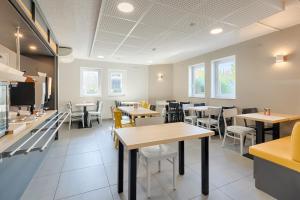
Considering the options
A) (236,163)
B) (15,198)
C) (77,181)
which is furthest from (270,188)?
(15,198)

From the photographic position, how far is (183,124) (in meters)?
2.23

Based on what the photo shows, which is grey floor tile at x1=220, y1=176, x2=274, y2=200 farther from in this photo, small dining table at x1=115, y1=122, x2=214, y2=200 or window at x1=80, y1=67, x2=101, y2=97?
window at x1=80, y1=67, x2=101, y2=97

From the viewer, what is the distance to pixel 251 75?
3928 mm

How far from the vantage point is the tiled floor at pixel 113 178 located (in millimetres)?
1849

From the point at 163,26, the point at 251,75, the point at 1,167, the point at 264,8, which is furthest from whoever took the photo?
the point at 251,75

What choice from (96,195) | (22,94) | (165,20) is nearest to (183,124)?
(96,195)

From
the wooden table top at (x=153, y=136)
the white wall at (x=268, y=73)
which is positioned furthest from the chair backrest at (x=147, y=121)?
the white wall at (x=268, y=73)

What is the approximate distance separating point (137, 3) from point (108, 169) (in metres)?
2.54

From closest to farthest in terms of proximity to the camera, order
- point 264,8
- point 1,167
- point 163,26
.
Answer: point 1,167
point 264,8
point 163,26

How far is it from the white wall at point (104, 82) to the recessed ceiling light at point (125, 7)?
4.46m

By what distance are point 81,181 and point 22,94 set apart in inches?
59.1

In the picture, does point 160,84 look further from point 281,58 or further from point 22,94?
point 22,94

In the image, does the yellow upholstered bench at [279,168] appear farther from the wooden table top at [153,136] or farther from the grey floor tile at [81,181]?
the grey floor tile at [81,181]

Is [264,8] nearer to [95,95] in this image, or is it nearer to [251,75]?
[251,75]
